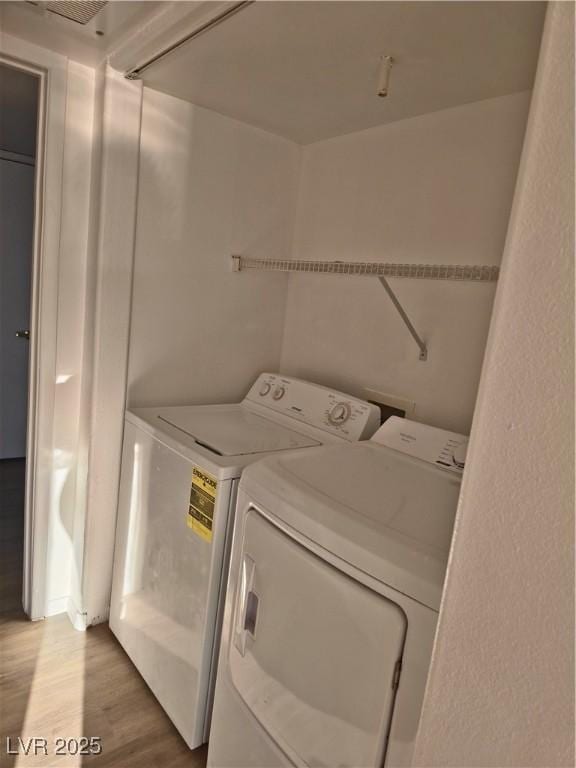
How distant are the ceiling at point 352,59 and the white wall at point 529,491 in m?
0.92

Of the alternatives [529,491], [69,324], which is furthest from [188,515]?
[529,491]

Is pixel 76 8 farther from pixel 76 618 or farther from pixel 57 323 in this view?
pixel 76 618

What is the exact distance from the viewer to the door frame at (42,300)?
1.80m

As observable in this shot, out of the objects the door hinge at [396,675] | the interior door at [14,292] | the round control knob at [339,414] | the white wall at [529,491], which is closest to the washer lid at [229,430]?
the round control knob at [339,414]

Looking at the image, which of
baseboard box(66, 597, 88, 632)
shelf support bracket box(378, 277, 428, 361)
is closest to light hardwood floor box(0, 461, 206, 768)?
baseboard box(66, 597, 88, 632)

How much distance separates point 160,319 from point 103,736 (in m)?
1.51

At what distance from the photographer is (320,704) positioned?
1121 mm

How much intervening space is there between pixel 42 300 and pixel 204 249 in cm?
68

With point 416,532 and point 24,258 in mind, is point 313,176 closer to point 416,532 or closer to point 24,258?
point 416,532

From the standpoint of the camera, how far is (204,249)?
7.14ft

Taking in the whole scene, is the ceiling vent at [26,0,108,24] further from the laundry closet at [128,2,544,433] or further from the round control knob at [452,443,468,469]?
the round control knob at [452,443,468,469]

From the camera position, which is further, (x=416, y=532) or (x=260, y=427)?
(x=260, y=427)

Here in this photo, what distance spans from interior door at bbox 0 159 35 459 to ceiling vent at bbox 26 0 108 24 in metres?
2.22

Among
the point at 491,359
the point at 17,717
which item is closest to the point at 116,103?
the point at 491,359
